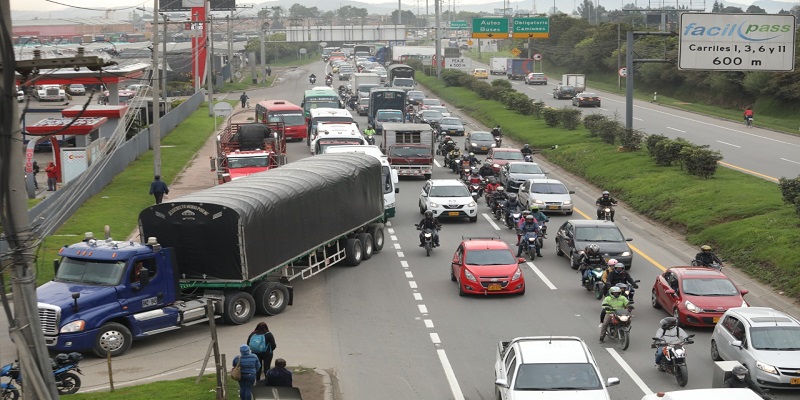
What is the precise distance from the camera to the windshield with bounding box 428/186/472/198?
129 ft

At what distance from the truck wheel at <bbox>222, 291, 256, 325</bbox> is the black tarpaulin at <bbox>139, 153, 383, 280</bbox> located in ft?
1.69

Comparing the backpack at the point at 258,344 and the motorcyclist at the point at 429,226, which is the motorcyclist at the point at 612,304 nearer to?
the backpack at the point at 258,344

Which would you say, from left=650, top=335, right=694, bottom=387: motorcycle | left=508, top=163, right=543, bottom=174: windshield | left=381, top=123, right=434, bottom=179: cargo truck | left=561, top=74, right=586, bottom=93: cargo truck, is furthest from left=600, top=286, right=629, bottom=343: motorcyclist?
left=561, top=74, right=586, bottom=93: cargo truck

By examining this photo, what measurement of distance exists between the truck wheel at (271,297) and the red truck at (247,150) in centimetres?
1625

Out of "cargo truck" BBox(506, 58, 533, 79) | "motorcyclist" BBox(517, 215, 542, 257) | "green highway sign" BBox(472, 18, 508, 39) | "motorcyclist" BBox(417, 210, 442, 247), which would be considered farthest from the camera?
"cargo truck" BBox(506, 58, 533, 79)

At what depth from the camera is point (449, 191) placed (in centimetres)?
3959

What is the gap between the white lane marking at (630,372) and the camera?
19312 mm

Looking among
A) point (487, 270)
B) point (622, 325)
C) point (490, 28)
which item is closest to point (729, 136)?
point (490, 28)

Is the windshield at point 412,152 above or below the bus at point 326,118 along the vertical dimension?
below

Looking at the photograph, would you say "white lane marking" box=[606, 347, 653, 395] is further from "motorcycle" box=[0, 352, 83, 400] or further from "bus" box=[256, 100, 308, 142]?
"bus" box=[256, 100, 308, 142]

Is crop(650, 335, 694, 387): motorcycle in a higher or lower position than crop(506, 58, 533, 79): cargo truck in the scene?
lower

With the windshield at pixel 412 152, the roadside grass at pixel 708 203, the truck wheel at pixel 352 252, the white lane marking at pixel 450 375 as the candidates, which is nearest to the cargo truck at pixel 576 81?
the roadside grass at pixel 708 203

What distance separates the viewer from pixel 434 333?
2386cm

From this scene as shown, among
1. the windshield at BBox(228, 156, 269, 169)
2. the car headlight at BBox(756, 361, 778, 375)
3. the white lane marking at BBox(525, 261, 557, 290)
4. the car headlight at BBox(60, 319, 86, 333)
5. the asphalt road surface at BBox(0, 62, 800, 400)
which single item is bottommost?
the white lane marking at BBox(525, 261, 557, 290)
